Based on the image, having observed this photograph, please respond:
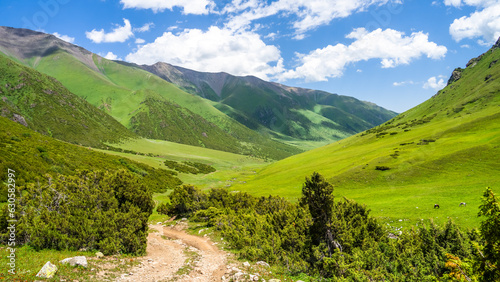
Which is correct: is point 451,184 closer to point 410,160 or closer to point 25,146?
point 410,160

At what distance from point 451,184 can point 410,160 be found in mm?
20945

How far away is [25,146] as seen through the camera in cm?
4284

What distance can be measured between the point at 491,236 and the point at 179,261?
21554 millimetres

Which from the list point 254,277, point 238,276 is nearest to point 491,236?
point 254,277

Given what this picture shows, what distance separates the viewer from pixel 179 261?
21.3m

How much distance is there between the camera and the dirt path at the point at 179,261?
16984 mm

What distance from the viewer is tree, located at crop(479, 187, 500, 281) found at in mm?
9266

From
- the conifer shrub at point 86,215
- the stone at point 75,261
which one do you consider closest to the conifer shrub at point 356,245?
the conifer shrub at point 86,215

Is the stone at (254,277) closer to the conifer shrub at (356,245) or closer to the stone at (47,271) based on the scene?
the conifer shrub at (356,245)

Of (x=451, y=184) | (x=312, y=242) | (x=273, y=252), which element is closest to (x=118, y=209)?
(x=273, y=252)

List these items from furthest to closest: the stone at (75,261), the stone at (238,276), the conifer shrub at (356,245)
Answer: the stone at (238,276) → the stone at (75,261) → the conifer shrub at (356,245)

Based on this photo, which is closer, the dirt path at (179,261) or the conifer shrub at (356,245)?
the conifer shrub at (356,245)

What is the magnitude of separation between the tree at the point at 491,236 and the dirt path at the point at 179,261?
15584 mm

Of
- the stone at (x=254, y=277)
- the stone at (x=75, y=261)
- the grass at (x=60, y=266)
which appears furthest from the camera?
the stone at (x=254, y=277)
